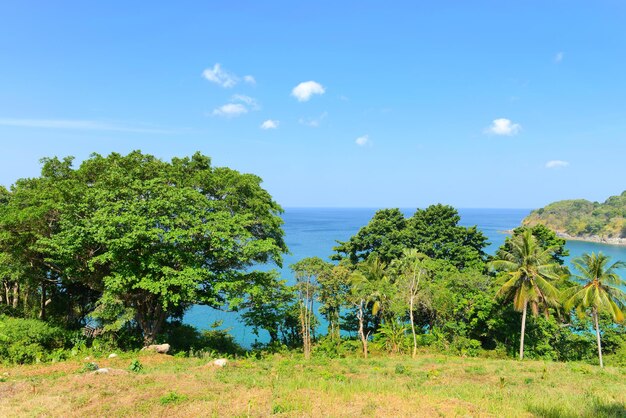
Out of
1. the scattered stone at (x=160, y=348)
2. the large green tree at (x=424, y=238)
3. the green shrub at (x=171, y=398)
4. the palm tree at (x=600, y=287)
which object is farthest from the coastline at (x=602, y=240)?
the green shrub at (x=171, y=398)

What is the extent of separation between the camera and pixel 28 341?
1644cm

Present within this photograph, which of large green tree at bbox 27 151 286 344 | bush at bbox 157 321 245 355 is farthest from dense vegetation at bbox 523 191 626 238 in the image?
large green tree at bbox 27 151 286 344

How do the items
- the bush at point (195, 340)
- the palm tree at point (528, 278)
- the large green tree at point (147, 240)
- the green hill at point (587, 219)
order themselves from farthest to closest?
the green hill at point (587, 219)
the palm tree at point (528, 278)
the bush at point (195, 340)
the large green tree at point (147, 240)

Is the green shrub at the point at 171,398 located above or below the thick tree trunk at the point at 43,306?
above

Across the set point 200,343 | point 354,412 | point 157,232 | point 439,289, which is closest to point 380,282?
point 439,289

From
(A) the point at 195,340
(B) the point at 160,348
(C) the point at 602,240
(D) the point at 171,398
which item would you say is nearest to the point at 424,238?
(A) the point at 195,340

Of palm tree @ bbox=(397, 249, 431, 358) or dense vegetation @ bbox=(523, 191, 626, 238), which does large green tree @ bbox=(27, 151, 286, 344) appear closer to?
palm tree @ bbox=(397, 249, 431, 358)

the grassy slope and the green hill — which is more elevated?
the green hill

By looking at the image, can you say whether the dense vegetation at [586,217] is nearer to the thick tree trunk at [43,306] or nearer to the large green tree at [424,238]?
the large green tree at [424,238]

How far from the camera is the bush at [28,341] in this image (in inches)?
618

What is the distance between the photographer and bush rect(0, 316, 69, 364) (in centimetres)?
1569

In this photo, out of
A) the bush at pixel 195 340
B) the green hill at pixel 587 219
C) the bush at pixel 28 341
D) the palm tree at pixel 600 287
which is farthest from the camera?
the green hill at pixel 587 219

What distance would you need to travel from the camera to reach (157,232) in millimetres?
16938

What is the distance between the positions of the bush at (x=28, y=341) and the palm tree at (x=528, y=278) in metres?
25.3
